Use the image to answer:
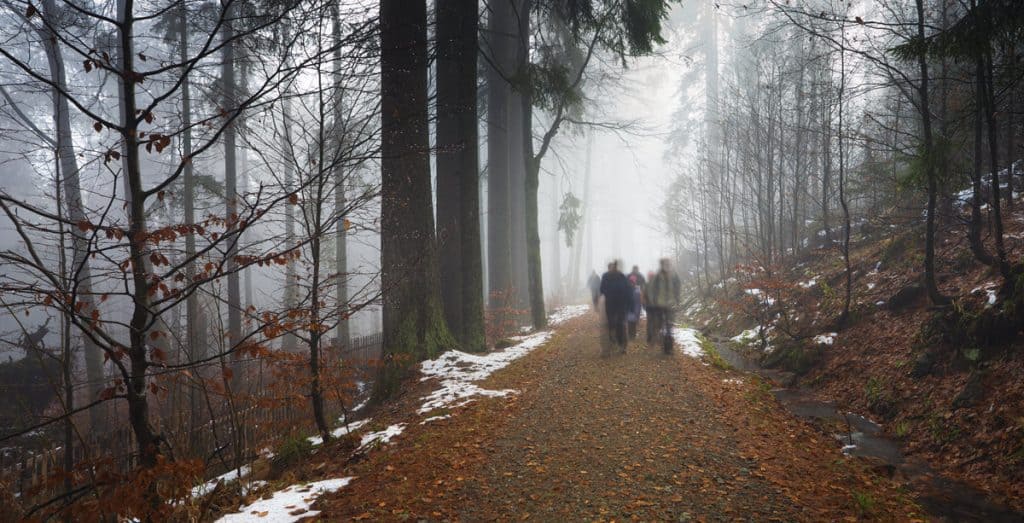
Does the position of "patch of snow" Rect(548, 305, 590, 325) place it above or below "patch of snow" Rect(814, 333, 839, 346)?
below

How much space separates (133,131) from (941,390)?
848 cm

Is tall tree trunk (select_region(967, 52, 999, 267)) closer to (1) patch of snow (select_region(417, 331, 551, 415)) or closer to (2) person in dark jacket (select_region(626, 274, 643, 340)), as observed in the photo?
(2) person in dark jacket (select_region(626, 274, 643, 340))

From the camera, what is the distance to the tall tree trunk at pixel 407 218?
6750 mm

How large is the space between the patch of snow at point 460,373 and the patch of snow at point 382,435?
56 centimetres

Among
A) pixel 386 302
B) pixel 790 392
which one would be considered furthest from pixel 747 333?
pixel 386 302

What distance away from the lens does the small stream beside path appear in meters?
3.92

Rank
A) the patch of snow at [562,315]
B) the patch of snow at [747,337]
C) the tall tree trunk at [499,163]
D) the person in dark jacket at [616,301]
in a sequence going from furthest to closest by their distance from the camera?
the patch of snow at [562,315]
the tall tree trunk at [499,163]
the patch of snow at [747,337]
the person in dark jacket at [616,301]

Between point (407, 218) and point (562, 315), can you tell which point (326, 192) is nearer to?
point (407, 218)

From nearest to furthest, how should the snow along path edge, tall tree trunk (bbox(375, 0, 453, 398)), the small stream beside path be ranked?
the small stream beside path, the snow along path edge, tall tree trunk (bbox(375, 0, 453, 398))

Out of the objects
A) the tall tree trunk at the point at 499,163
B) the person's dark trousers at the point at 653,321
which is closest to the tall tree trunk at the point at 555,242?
the tall tree trunk at the point at 499,163

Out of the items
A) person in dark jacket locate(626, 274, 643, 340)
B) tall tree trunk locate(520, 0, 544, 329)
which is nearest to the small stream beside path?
person in dark jacket locate(626, 274, 643, 340)

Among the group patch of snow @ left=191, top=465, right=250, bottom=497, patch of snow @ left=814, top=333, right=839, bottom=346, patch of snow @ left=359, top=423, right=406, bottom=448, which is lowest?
patch of snow @ left=191, top=465, right=250, bottom=497

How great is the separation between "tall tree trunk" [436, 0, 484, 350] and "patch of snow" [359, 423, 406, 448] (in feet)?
12.0

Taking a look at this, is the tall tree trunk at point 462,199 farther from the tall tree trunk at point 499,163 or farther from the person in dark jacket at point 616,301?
the tall tree trunk at point 499,163
